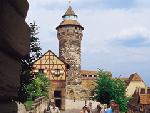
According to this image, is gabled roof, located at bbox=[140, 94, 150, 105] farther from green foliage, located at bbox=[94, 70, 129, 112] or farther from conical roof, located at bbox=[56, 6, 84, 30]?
green foliage, located at bbox=[94, 70, 129, 112]

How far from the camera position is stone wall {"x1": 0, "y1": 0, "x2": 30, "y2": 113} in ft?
9.32

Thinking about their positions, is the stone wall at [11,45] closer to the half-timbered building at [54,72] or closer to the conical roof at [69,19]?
the half-timbered building at [54,72]

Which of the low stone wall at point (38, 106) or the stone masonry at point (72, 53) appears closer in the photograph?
the low stone wall at point (38, 106)

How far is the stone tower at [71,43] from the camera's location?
2490 inches

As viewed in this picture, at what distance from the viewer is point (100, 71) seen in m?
46.7

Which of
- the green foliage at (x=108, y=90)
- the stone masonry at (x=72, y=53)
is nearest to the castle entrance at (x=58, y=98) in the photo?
the stone masonry at (x=72, y=53)

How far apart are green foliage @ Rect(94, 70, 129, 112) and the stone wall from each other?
139 feet

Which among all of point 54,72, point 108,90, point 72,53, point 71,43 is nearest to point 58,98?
point 54,72

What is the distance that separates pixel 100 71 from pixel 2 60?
4394 centimetres

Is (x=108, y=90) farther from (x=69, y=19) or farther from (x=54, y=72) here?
(x=69, y=19)

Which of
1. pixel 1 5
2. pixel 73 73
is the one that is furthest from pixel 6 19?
pixel 73 73

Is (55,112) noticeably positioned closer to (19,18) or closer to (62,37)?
(19,18)

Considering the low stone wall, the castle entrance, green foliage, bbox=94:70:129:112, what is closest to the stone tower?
the castle entrance

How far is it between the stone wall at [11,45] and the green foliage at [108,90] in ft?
139
